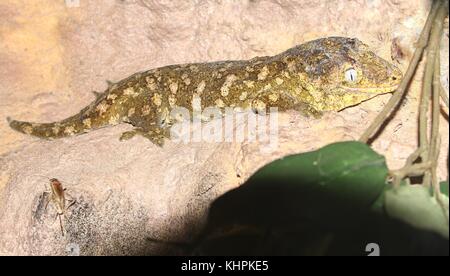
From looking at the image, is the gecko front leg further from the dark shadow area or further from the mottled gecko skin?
the dark shadow area

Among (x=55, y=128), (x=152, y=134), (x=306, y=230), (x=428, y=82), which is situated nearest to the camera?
(x=306, y=230)

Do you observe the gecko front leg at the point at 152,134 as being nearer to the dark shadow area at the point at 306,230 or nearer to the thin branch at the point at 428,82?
the dark shadow area at the point at 306,230

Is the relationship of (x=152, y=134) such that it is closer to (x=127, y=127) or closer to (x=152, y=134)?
(x=152, y=134)

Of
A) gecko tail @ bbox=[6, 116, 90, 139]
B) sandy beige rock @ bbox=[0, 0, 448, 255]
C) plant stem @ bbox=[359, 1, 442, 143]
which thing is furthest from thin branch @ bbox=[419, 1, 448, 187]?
gecko tail @ bbox=[6, 116, 90, 139]

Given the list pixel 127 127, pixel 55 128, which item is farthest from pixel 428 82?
pixel 55 128

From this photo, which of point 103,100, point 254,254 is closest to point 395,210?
point 254,254

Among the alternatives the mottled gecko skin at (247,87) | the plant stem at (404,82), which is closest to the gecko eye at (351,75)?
the mottled gecko skin at (247,87)
